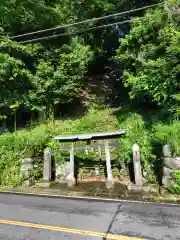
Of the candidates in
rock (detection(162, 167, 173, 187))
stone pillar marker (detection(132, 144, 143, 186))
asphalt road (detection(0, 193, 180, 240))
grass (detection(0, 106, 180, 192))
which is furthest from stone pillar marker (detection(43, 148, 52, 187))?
rock (detection(162, 167, 173, 187))

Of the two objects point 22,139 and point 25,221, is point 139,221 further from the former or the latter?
point 22,139

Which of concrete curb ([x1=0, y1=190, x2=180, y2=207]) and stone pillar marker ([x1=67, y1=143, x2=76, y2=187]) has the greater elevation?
stone pillar marker ([x1=67, y1=143, x2=76, y2=187])

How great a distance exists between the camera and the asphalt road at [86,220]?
13.0ft

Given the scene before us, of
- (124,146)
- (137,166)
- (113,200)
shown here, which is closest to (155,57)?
(124,146)

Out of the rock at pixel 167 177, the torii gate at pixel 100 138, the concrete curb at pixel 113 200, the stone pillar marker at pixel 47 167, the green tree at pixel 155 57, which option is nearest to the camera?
the concrete curb at pixel 113 200

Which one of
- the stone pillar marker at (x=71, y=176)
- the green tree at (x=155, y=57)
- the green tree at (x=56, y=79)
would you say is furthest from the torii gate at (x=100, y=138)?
the green tree at (x=56, y=79)

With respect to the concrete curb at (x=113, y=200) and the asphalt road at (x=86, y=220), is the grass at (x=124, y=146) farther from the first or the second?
the asphalt road at (x=86, y=220)

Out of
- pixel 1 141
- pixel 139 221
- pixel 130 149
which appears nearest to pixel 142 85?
pixel 130 149

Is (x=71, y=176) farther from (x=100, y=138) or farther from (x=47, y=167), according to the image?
(x=100, y=138)

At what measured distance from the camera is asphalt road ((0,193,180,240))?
3.97m

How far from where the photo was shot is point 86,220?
4652mm

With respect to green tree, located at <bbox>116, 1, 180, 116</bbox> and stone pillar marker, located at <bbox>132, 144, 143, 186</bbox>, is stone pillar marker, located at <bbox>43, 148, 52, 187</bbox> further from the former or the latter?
green tree, located at <bbox>116, 1, 180, 116</bbox>

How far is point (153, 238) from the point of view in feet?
12.4

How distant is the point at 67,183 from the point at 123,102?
739cm
